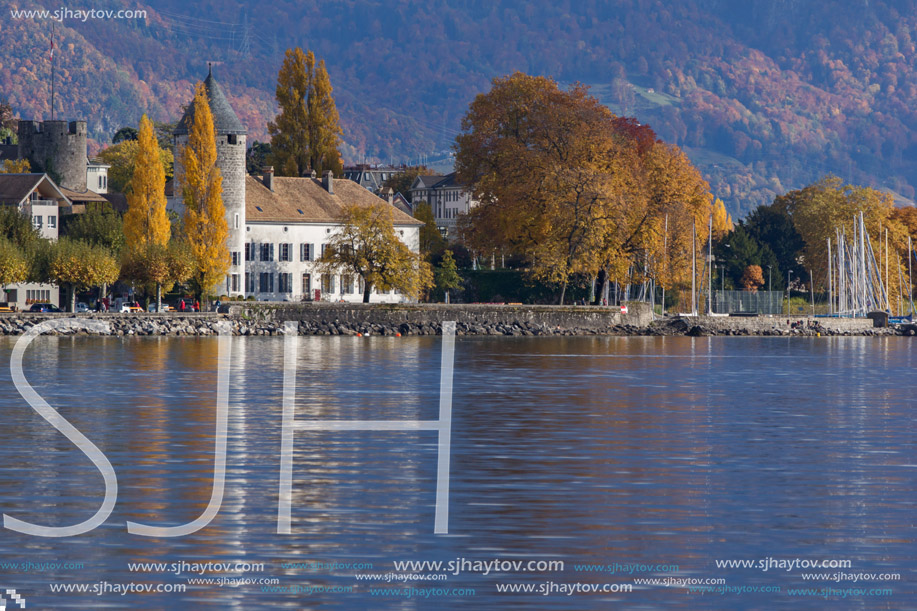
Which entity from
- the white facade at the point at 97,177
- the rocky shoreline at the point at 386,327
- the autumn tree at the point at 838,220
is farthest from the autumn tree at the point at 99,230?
the autumn tree at the point at 838,220

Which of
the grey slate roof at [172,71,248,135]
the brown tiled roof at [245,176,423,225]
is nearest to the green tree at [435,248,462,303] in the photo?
the brown tiled roof at [245,176,423,225]

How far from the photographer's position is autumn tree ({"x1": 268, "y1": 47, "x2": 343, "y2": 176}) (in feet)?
395

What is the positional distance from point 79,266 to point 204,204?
9668 millimetres

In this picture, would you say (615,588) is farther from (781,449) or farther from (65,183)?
(65,183)

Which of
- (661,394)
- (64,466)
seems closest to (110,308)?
(661,394)

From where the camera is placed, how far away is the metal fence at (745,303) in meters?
128

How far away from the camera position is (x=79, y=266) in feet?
301

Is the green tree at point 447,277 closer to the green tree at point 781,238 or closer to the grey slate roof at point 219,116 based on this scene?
the grey slate roof at point 219,116

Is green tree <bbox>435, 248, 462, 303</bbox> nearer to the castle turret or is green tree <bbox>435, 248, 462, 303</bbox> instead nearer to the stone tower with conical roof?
the stone tower with conical roof

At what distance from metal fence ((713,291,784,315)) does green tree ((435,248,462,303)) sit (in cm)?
2577

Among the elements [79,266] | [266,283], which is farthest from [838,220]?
[79,266]

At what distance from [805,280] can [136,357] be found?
106m

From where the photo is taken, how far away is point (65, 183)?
5605 inches

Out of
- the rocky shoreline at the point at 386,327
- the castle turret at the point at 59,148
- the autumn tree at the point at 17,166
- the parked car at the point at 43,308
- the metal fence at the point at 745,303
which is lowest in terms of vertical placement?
the rocky shoreline at the point at 386,327
